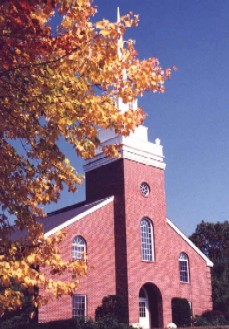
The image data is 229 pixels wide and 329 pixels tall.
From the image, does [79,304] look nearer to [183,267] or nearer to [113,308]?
[113,308]

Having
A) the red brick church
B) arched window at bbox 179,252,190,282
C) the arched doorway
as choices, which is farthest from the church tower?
arched window at bbox 179,252,190,282

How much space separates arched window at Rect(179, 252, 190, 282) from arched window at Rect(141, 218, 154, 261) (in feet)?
11.2

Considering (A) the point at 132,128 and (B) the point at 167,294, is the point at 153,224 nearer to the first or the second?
(B) the point at 167,294

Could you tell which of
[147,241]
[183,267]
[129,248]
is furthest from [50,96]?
[183,267]

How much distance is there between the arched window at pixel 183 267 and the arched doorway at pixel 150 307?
3.01 metres

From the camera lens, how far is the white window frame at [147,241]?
30.8 m

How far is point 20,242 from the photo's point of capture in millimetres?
7914

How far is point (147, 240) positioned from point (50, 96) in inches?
989

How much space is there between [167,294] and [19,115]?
25.8 metres

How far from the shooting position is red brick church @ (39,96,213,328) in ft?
91.6

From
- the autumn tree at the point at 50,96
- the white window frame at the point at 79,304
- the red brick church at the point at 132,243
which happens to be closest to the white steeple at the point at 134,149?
the red brick church at the point at 132,243

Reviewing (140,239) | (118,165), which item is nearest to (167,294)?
(140,239)

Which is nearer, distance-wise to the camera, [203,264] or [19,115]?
[19,115]

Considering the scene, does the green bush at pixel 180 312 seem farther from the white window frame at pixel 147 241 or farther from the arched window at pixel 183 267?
the white window frame at pixel 147 241
